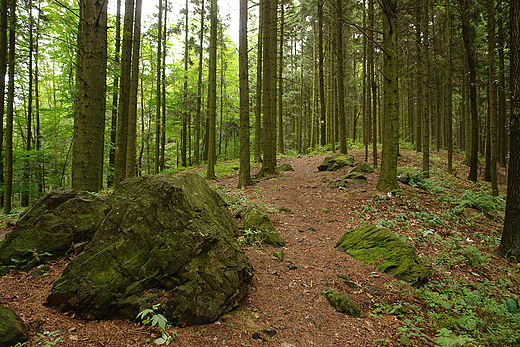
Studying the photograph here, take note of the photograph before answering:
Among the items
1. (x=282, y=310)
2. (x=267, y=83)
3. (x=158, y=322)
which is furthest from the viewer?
(x=267, y=83)

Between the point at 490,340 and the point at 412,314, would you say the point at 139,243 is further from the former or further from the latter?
the point at 490,340

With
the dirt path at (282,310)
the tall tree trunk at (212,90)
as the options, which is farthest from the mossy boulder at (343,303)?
the tall tree trunk at (212,90)

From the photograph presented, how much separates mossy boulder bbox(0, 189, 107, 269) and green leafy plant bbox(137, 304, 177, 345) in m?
2.13

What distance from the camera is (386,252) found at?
5164 millimetres

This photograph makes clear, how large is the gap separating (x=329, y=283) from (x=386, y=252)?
5.18 feet

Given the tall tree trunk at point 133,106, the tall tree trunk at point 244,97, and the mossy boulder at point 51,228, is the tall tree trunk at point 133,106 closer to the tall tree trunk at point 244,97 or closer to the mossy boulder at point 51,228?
the tall tree trunk at point 244,97

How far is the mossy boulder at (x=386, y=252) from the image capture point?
463cm

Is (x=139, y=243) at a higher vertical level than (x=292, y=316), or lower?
higher

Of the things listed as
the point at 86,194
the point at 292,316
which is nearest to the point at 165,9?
the point at 86,194

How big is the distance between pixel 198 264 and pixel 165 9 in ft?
66.4

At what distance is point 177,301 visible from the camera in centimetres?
306

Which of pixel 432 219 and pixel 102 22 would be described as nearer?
pixel 102 22

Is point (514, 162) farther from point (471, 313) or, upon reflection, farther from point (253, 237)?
point (253, 237)

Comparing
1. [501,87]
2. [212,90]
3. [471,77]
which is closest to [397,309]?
[212,90]
